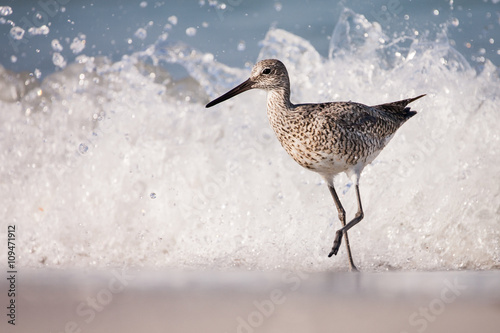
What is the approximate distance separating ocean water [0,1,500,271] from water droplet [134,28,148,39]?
7cm

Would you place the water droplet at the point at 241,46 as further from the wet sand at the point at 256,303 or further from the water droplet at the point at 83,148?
the wet sand at the point at 256,303

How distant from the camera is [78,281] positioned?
4055 mm

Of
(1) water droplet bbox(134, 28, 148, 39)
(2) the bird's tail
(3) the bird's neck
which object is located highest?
(3) the bird's neck

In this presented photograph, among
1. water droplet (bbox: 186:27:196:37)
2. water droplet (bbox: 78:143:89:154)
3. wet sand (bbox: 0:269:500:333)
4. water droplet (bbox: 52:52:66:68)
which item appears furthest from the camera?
water droplet (bbox: 186:27:196:37)

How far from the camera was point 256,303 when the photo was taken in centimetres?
348

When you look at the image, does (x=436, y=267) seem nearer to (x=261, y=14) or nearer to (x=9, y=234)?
(x=9, y=234)

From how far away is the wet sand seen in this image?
3.16 m

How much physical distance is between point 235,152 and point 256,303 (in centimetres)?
259

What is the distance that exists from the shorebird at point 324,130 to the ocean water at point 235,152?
0.69 meters

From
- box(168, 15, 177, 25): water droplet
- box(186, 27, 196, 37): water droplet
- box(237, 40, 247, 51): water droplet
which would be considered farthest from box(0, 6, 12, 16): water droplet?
box(237, 40, 247, 51): water droplet

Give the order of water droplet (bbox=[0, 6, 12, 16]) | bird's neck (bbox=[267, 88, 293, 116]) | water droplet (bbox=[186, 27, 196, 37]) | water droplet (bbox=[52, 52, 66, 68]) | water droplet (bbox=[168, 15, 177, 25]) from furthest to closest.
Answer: water droplet (bbox=[0, 6, 12, 16]), water droplet (bbox=[168, 15, 177, 25]), water droplet (bbox=[186, 27, 196, 37]), water droplet (bbox=[52, 52, 66, 68]), bird's neck (bbox=[267, 88, 293, 116])

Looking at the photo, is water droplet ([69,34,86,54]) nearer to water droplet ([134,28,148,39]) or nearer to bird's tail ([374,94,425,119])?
water droplet ([134,28,148,39])

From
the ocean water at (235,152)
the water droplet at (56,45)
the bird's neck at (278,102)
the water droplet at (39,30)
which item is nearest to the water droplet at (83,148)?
the ocean water at (235,152)

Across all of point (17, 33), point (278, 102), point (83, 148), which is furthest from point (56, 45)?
point (278, 102)
